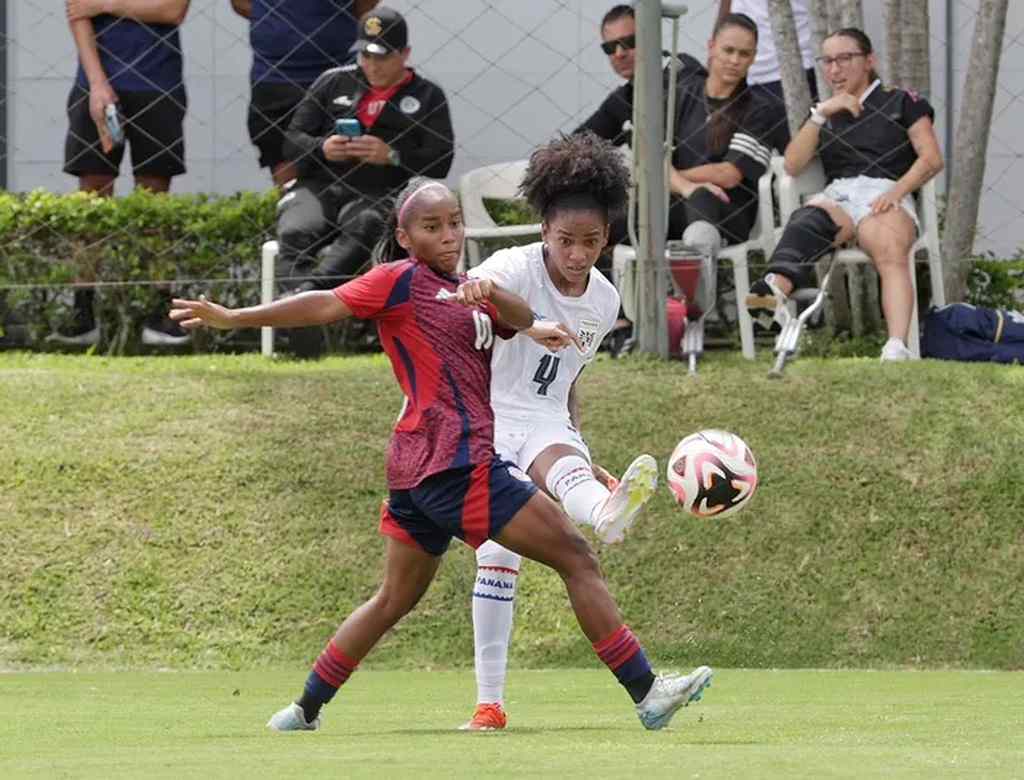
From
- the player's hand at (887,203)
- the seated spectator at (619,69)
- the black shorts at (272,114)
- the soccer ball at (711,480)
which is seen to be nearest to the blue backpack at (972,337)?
the player's hand at (887,203)

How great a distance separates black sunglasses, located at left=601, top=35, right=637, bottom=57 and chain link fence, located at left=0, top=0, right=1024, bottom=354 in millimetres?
363

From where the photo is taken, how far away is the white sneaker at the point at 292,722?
760 centimetres

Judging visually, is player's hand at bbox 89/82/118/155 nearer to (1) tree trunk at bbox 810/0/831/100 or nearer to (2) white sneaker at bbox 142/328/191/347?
(2) white sneaker at bbox 142/328/191/347

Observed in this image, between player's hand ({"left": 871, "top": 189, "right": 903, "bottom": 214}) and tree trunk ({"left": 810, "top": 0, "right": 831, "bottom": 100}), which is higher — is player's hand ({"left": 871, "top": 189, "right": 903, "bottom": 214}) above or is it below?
below

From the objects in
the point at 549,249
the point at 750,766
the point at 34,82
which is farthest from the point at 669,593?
the point at 34,82

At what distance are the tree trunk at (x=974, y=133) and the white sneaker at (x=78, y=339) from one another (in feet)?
18.9

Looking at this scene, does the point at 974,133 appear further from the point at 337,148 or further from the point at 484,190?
the point at 337,148

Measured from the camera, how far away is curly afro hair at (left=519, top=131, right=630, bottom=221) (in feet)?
25.7

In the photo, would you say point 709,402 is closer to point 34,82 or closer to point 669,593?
point 669,593

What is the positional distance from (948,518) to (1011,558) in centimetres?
43

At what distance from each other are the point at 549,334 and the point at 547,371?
2.31 ft

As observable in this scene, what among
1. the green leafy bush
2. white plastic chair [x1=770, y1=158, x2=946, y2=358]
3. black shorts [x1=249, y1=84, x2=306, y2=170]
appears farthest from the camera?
black shorts [x1=249, y1=84, x2=306, y2=170]

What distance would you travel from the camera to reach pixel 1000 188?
15.7 metres

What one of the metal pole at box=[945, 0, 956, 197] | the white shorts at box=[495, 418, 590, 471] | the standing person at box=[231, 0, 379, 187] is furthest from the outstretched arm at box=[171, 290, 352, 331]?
the metal pole at box=[945, 0, 956, 197]
